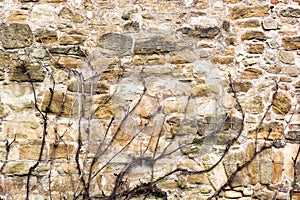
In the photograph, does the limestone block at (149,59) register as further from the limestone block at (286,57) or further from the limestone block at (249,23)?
the limestone block at (286,57)

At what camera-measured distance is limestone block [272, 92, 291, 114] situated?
141 inches

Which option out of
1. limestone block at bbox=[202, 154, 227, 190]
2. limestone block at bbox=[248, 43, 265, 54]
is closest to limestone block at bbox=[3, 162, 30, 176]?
limestone block at bbox=[202, 154, 227, 190]

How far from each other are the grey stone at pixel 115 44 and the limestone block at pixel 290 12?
1128mm

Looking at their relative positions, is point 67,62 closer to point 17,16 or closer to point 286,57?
point 17,16

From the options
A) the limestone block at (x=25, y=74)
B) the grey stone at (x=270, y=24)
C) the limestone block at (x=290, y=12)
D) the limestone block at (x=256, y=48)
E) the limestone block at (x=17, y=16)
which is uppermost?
the limestone block at (x=290, y=12)

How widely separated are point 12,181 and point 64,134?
1.61ft

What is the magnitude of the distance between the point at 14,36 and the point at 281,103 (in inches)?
78.3

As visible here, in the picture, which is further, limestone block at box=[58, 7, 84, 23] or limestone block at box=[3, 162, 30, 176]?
limestone block at box=[58, 7, 84, 23]

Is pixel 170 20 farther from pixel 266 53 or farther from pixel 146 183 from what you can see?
pixel 146 183

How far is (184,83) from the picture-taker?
3.62 metres

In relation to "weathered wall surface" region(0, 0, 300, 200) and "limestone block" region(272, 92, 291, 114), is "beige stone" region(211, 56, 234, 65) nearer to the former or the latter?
"weathered wall surface" region(0, 0, 300, 200)

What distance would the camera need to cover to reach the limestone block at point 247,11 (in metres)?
3.66

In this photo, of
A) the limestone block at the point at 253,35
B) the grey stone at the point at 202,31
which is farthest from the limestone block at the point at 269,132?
the grey stone at the point at 202,31

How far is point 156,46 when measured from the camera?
3.66 metres
